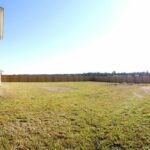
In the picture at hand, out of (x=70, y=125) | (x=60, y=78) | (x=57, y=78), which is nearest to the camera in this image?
(x=70, y=125)

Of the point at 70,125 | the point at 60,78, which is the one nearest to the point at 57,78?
the point at 60,78

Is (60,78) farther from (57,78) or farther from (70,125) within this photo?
(70,125)

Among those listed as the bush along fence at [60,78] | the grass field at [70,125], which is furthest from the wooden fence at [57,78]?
the grass field at [70,125]

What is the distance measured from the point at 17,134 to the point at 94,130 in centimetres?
253

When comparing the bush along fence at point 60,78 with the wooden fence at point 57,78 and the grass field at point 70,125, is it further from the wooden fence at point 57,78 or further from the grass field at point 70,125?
the grass field at point 70,125

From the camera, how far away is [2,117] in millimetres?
9156

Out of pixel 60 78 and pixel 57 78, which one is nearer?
pixel 60 78

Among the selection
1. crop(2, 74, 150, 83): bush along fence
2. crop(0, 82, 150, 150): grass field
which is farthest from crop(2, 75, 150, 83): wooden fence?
crop(0, 82, 150, 150): grass field

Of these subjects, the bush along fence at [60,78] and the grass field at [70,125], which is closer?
the grass field at [70,125]

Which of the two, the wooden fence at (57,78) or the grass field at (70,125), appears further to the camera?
the wooden fence at (57,78)

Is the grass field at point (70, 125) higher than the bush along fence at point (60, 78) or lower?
lower

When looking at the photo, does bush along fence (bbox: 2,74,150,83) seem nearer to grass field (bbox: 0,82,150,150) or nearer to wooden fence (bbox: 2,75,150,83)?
wooden fence (bbox: 2,75,150,83)

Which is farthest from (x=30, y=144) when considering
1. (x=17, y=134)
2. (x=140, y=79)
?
(x=140, y=79)

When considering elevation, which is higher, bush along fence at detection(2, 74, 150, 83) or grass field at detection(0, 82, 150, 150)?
bush along fence at detection(2, 74, 150, 83)
